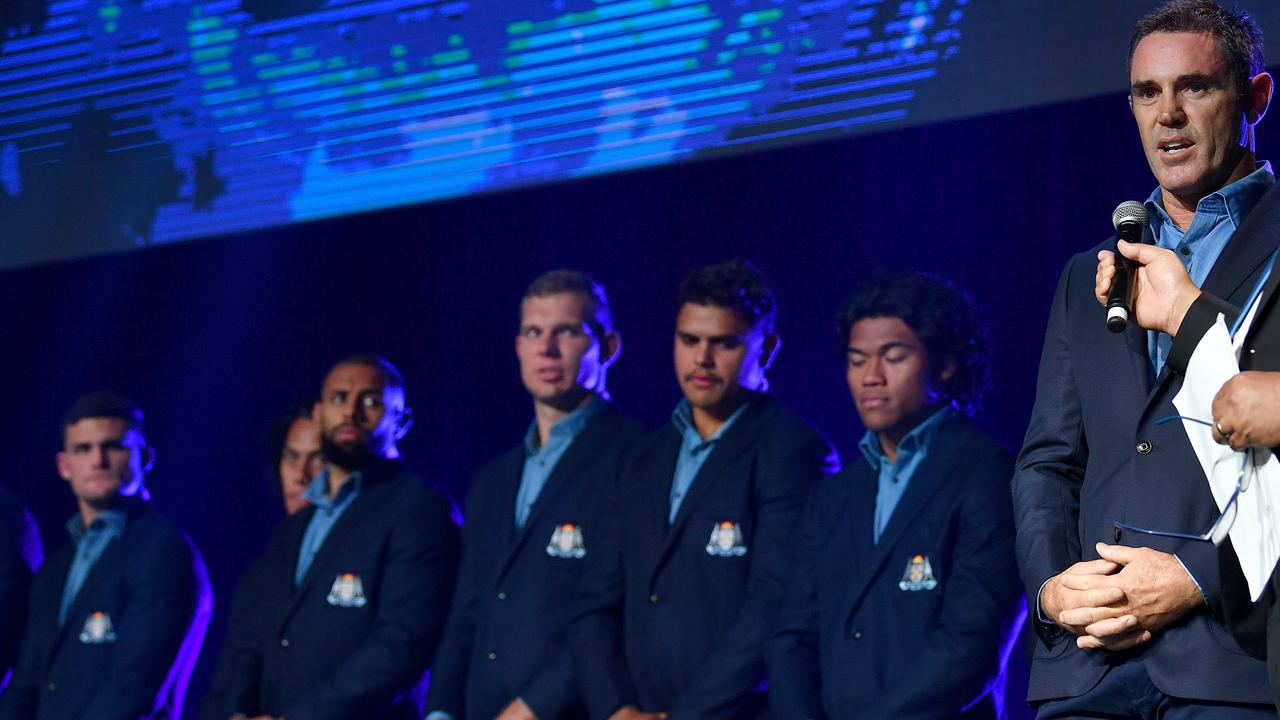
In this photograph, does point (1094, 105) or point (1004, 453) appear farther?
point (1094, 105)

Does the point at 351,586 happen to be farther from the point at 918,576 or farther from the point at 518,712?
the point at 918,576

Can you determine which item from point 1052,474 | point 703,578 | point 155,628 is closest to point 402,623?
point 703,578

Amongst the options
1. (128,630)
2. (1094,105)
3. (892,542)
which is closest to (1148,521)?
(892,542)

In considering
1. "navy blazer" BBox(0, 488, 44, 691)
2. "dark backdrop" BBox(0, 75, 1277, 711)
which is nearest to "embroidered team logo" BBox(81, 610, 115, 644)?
"navy blazer" BBox(0, 488, 44, 691)

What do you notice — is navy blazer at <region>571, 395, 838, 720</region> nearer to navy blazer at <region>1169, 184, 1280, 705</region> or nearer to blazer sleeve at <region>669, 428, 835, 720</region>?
blazer sleeve at <region>669, 428, 835, 720</region>

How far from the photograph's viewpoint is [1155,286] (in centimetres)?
201

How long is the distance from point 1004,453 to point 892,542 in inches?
14.9

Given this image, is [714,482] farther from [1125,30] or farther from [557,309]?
[1125,30]

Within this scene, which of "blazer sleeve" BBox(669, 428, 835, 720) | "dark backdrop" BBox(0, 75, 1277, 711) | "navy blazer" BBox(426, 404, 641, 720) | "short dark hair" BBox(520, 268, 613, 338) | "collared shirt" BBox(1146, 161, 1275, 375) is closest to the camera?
"collared shirt" BBox(1146, 161, 1275, 375)

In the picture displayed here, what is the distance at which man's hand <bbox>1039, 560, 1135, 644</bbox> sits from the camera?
196cm

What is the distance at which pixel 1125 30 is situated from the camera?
3990mm

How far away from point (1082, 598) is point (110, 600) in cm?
414

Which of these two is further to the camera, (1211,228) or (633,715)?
(633,715)

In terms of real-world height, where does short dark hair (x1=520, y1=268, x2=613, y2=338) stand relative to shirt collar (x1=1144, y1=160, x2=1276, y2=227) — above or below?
above
